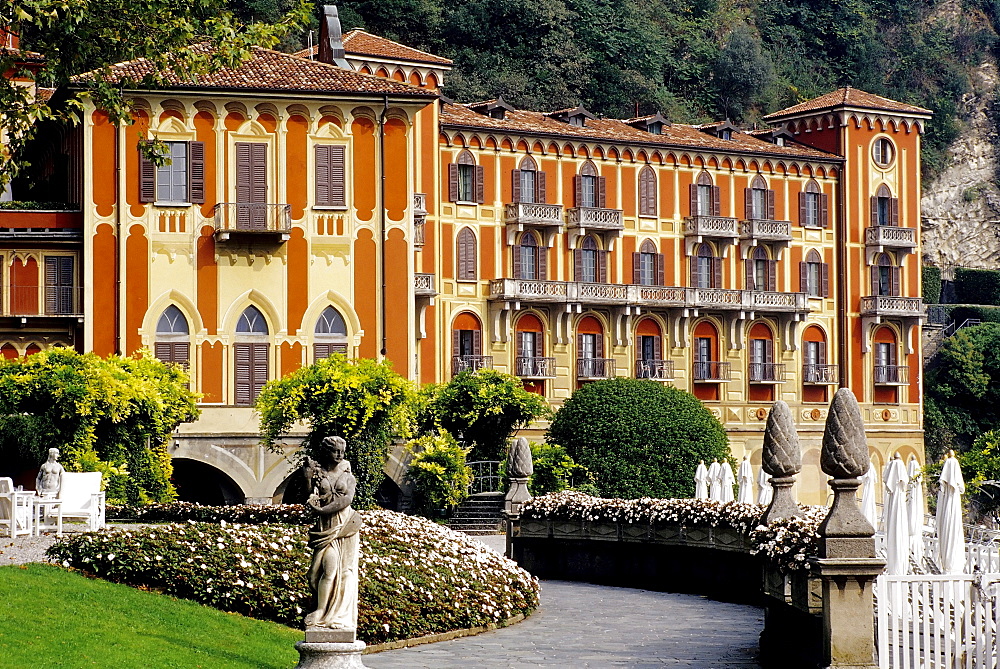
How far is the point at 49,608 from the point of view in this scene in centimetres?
1669

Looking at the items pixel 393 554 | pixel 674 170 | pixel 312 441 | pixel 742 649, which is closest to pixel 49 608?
pixel 393 554

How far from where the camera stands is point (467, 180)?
59719mm

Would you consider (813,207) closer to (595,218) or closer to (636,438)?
(595,218)

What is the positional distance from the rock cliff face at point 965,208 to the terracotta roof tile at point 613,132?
20.5 metres

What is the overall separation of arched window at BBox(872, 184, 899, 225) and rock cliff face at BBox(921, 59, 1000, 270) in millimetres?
17918

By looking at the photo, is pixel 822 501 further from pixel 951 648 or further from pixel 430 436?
pixel 951 648

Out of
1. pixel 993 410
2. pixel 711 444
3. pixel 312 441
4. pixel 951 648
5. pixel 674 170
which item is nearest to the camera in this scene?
pixel 951 648

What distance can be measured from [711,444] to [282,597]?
1225 inches

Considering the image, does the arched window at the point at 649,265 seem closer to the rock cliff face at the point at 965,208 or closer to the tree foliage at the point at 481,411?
the tree foliage at the point at 481,411

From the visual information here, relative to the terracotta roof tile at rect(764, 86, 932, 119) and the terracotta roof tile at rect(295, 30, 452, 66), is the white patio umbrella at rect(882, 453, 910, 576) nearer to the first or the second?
the terracotta roof tile at rect(295, 30, 452, 66)

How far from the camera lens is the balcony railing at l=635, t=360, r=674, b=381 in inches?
2435

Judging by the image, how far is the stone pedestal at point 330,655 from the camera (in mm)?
14648

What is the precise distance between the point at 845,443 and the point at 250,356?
30958 millimetres

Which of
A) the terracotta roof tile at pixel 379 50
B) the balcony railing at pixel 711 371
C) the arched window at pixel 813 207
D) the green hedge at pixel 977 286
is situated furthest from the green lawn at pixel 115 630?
the green hedge at pixel 977 286
